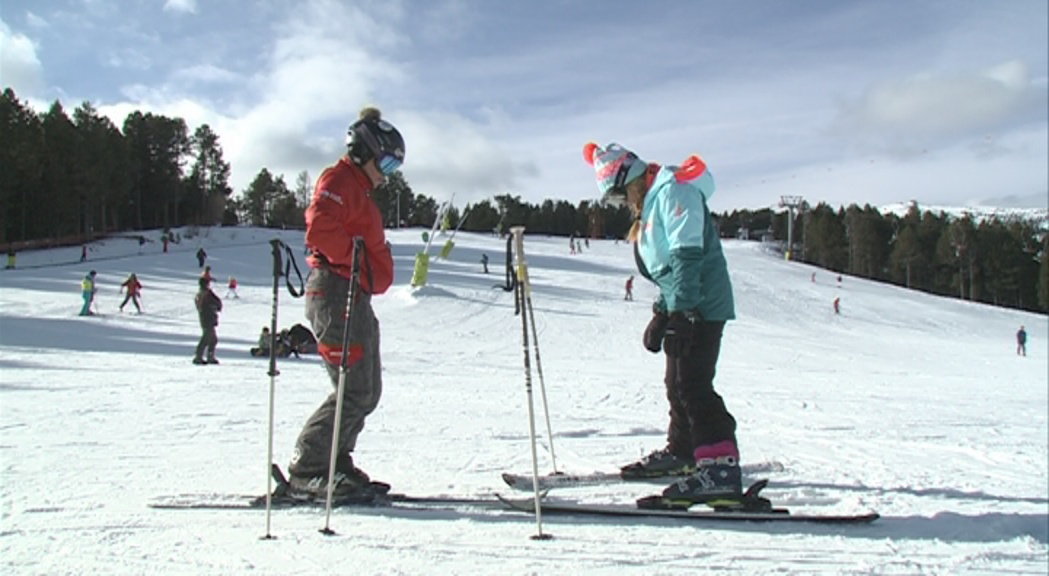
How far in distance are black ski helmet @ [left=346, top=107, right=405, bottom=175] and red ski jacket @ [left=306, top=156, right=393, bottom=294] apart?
0.08 meters

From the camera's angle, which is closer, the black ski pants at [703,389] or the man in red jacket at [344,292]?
the man in red jacket at [344,292]

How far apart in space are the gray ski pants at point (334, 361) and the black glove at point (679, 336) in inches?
63.0

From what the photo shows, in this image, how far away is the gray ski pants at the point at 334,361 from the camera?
3484mm

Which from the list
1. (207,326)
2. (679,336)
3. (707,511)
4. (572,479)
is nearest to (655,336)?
(679,336)

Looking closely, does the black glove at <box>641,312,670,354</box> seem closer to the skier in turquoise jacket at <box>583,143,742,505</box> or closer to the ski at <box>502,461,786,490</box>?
the skier in turquoise jacket at <box>583,143,742,505</box>

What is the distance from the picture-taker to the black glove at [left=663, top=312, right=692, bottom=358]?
341 centimetres

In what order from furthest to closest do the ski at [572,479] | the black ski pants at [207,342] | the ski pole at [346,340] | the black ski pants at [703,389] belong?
1. the black ski pants at [207,342]
2. the ski at [572,479]
3. the black ski pants at [703,389]
4. the ski pole at [346,340]

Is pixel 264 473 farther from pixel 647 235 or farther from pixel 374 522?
pixel 647 235

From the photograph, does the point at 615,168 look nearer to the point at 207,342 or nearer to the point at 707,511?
the point at 707,511

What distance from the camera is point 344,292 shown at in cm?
354

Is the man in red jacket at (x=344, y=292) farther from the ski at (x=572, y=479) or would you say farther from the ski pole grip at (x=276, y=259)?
the ski at (x=572, y=479)

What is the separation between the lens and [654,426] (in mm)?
6480

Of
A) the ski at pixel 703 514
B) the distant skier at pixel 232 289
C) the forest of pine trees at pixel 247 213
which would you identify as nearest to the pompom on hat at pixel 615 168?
the ski at pixel 703 514

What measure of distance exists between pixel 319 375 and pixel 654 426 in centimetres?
616
